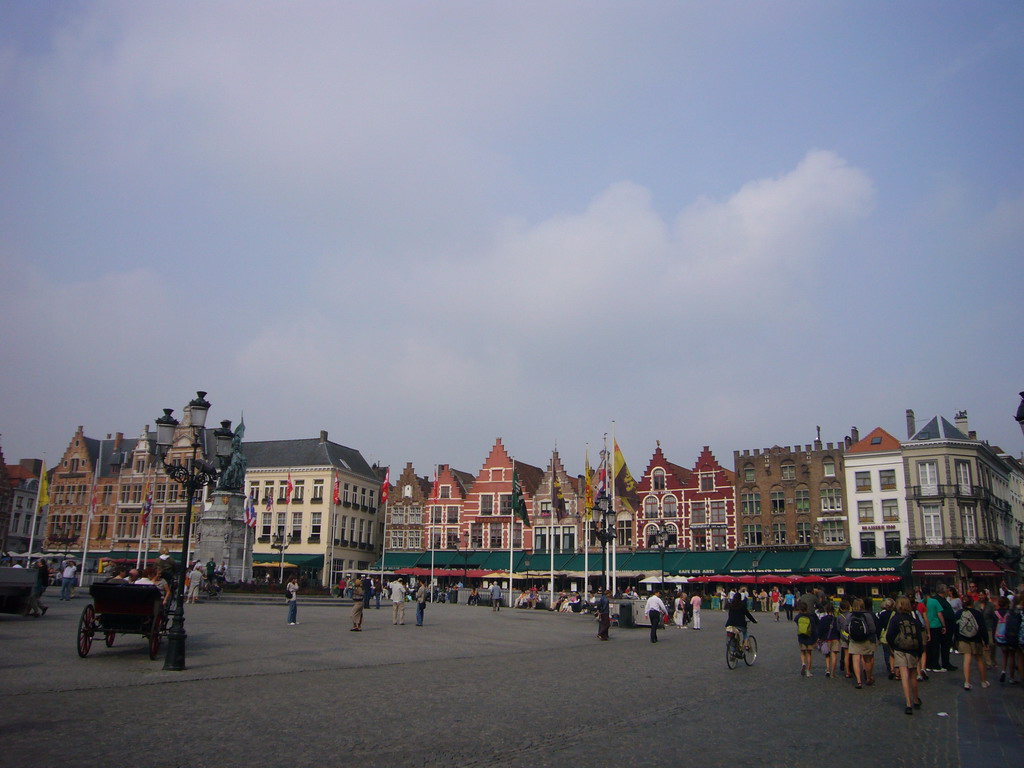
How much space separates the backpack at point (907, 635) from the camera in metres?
12.2

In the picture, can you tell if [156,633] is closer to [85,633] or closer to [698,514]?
[85,633]

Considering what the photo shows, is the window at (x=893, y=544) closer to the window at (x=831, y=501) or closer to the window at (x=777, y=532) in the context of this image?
the window at (x=831, y=501)

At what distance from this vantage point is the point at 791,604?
4491 centimetres

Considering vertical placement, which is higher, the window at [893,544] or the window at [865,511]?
the window at [865,511]

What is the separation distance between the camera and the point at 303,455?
77.6 metres

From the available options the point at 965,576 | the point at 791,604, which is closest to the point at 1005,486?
the point at 965,576

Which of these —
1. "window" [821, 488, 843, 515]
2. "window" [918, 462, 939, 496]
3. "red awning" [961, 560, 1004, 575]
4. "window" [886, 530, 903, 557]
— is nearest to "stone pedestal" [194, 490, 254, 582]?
"window" [821, 488, 843, 515]

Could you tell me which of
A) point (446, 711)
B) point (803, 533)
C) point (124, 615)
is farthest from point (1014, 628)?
point (803, 533)

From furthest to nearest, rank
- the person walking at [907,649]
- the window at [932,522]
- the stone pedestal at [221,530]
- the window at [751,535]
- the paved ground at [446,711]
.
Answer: the window at [751,535] → the window at [932,522] → the stone pedestal at [221,530] → the person walking at [907,649] → the paved ground at [446,711]

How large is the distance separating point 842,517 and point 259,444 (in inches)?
2112

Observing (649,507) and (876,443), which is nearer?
(876,443)

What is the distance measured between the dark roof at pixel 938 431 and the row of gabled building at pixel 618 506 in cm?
12

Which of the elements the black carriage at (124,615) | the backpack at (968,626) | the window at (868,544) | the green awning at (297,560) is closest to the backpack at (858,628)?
the backpack at (968,626)

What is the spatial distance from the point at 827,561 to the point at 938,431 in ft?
41.6
